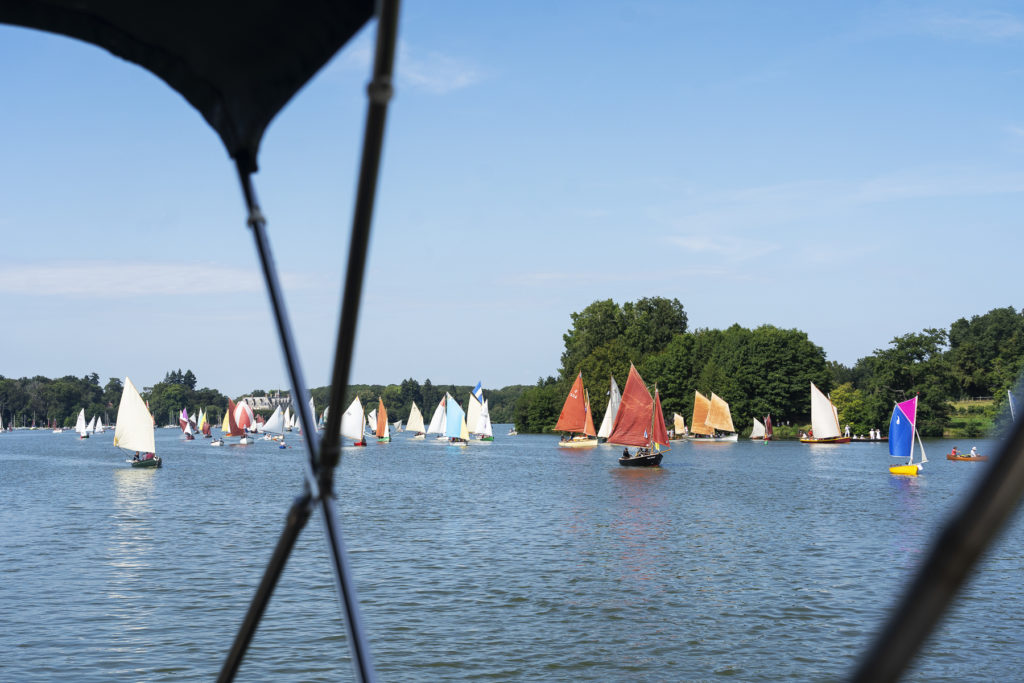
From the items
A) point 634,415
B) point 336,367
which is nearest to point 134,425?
point 634,415

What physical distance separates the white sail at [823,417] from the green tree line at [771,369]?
13.5 metres

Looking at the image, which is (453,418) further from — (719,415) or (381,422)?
(719,415)

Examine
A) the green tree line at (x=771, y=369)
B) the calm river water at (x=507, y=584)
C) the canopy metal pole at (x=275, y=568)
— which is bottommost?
the calm river water at (x=507, y=584)

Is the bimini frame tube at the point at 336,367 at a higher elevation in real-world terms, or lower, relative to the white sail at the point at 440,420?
lower

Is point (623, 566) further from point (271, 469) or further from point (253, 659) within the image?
point (271, 469)

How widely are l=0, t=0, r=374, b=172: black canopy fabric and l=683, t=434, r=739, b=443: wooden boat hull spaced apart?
11468 cm

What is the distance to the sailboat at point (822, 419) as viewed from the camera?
98000mm

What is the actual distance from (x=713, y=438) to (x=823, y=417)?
18489mm

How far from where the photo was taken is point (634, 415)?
6369 centimetres

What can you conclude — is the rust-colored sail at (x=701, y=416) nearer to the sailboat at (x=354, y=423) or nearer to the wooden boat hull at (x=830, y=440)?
the wooden boat hull at (x=830, y=440)

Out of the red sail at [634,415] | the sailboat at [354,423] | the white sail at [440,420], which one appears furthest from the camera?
the white sail at [440,420]

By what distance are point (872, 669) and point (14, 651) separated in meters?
22.0

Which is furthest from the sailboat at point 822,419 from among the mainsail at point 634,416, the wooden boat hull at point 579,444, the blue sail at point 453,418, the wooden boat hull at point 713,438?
the blue sail at point 453,418

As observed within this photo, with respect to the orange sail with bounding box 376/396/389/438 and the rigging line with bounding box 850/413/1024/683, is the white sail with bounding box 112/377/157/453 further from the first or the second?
the rigging line with bounding box 850/413/1024/683
